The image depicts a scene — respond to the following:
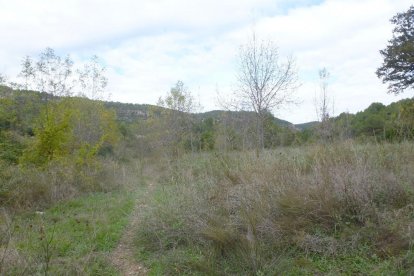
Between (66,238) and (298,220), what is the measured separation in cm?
406

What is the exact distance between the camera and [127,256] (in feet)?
17.5

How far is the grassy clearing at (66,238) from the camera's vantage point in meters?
4.31

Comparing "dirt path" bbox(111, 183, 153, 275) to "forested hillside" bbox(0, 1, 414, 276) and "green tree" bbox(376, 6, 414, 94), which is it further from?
"green tree" bbox(376, 6, 414, 94)

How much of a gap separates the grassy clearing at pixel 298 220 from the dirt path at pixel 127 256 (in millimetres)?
165

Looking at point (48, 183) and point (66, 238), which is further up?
point (48, 183)

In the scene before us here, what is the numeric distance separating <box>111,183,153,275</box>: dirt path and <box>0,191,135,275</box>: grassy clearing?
0.41 ft

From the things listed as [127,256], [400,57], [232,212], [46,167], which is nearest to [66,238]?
[127,256]

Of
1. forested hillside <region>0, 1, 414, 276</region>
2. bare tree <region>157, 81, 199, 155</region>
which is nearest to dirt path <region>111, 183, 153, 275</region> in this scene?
forested hillside <region>0, 1, 414, 276</region>

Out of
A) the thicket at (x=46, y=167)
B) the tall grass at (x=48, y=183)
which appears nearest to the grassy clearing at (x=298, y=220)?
the tall grass at (x=48, y=183)

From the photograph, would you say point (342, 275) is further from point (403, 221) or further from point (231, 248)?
point (231, 248)

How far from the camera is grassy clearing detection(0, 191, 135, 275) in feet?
14.1

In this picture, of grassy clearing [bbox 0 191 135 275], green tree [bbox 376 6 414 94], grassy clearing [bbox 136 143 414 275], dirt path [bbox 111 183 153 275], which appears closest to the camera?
grassy clearing [bbox 136 143 414 275]

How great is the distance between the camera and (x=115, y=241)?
19.5 feet

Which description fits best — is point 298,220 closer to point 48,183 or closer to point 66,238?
point 66,238
